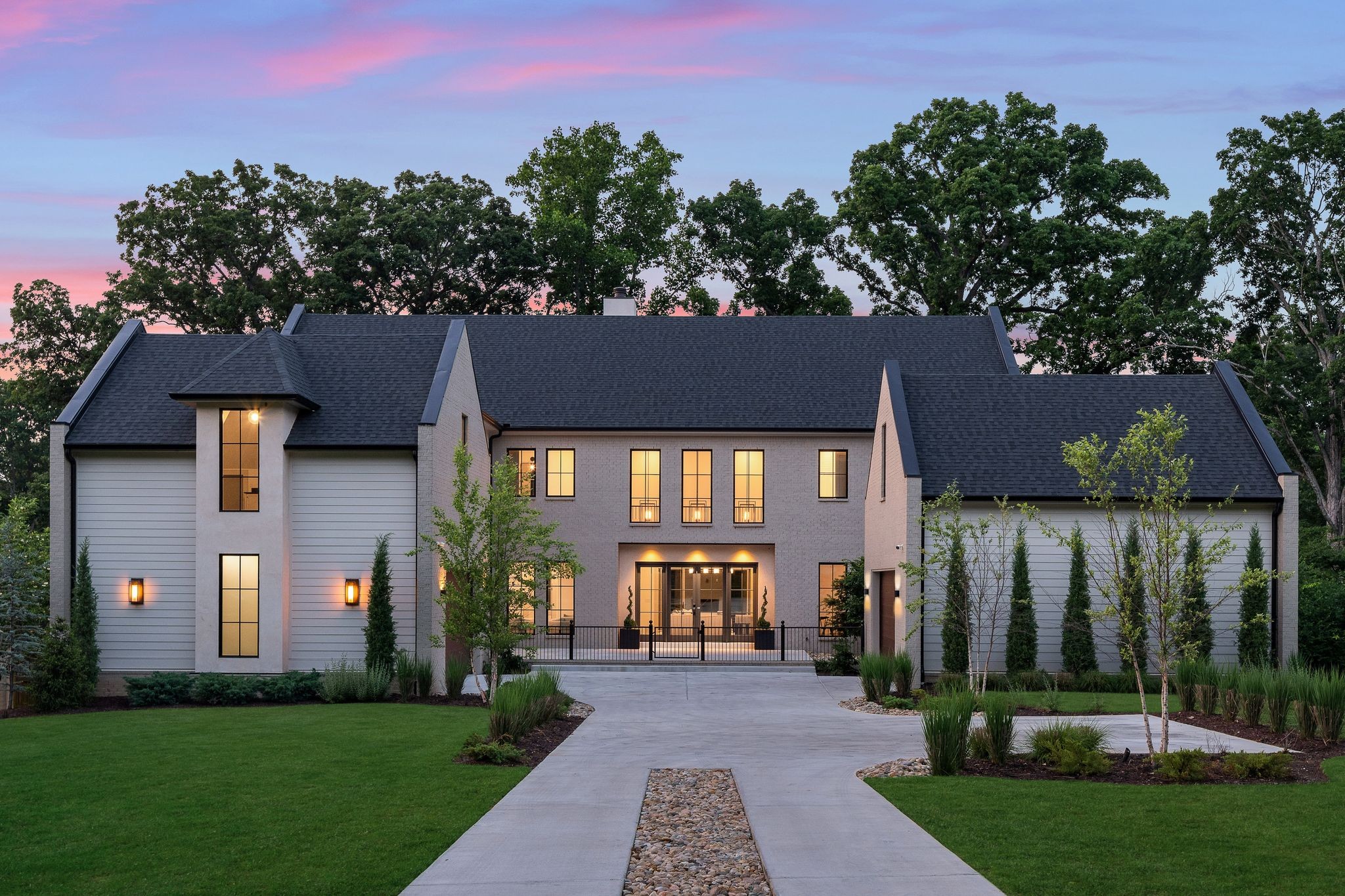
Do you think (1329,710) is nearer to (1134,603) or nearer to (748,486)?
(1134,603)

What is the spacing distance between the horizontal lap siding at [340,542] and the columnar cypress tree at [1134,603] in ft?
44.7

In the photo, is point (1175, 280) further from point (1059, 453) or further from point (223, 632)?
point (223, 632)

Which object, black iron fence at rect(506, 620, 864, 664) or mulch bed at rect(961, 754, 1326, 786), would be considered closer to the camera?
mulch bed at rect(961, 754, 1326, 786)

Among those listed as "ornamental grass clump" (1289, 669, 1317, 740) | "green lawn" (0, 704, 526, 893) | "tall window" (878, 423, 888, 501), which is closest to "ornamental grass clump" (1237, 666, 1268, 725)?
"ornamental grass clump" (1289, 669, 1317, 740)

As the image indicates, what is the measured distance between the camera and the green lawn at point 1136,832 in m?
8.84

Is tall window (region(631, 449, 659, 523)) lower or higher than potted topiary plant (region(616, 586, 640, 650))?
higher

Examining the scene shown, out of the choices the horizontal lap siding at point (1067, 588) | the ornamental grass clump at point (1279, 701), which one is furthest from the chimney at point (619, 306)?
the ornamental grass clump at point (1279, 701)

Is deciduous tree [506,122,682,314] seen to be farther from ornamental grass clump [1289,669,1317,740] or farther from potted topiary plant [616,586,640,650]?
ornamental grass clump [1289,669,1317,740]

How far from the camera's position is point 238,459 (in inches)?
937

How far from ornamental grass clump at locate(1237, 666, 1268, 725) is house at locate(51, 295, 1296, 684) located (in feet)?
27.0

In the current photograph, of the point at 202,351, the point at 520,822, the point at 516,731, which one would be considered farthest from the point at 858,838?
the point at 202,351

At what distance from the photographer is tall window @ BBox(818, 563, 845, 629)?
109ft

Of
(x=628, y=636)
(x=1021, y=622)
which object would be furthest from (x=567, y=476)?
(x=1021, y=622)

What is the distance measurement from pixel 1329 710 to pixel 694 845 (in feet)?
31.6
